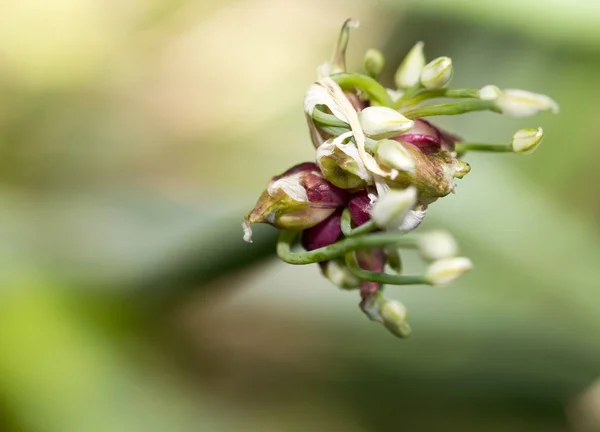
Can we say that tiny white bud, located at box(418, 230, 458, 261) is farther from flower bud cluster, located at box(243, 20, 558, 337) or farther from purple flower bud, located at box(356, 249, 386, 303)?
purple flower bud, located at box(356, 249, 386, 303)

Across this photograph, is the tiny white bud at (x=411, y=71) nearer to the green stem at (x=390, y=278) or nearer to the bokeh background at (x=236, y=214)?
the green stem at (x=390, y=278)

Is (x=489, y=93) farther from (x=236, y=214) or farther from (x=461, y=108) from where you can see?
(x=236, y=214)

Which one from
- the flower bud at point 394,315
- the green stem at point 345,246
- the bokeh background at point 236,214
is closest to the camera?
the green stem at point 345,246

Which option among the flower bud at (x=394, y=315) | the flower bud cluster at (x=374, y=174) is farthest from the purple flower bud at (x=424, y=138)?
the flower bud at (x=394, y=315)

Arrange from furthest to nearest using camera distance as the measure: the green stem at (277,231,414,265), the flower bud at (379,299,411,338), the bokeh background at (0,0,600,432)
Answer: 1. the bokeh background at (0,0,600,432)
2. the flower bud at (379,299,411,338)
3. the green stem at (277,231,414,265)

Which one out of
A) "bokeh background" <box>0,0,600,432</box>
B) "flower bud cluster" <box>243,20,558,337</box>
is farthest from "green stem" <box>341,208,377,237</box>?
"bokeh background" <box>0,0,600,432</box>
